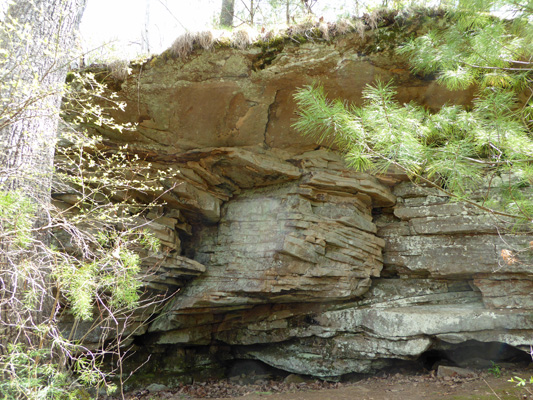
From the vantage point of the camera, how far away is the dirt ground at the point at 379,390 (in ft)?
18.7

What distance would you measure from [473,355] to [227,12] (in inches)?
320

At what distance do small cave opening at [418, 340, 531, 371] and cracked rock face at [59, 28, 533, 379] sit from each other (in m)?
0.40

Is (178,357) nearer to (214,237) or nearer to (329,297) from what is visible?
(214,237)

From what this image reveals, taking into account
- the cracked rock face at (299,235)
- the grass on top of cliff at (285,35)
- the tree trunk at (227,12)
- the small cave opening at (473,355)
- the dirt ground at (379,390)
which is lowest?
the dirt ground at (379,390)

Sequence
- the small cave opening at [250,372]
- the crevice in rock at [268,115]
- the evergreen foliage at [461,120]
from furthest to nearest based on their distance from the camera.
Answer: the small cave opening at [250,372] → the crevice in rock at [268,115] → the evergreen foliage at [461,120]

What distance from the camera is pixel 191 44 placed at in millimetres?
6336

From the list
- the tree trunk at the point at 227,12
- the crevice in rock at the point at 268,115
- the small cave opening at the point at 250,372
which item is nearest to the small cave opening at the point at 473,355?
the small cave opening at the point at 250,372

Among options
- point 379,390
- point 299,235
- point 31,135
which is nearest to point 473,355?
point 379,390

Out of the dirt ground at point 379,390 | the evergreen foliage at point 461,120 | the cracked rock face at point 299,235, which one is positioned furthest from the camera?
the cracked rock face at point 299,235

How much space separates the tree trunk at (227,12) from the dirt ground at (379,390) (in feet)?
23.4

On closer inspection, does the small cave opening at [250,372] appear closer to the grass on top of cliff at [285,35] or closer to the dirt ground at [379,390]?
the dirt ground at [379,390]

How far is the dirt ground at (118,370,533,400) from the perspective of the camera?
570cm

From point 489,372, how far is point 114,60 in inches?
312

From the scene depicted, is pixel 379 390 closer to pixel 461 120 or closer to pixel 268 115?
pixel 461 120
